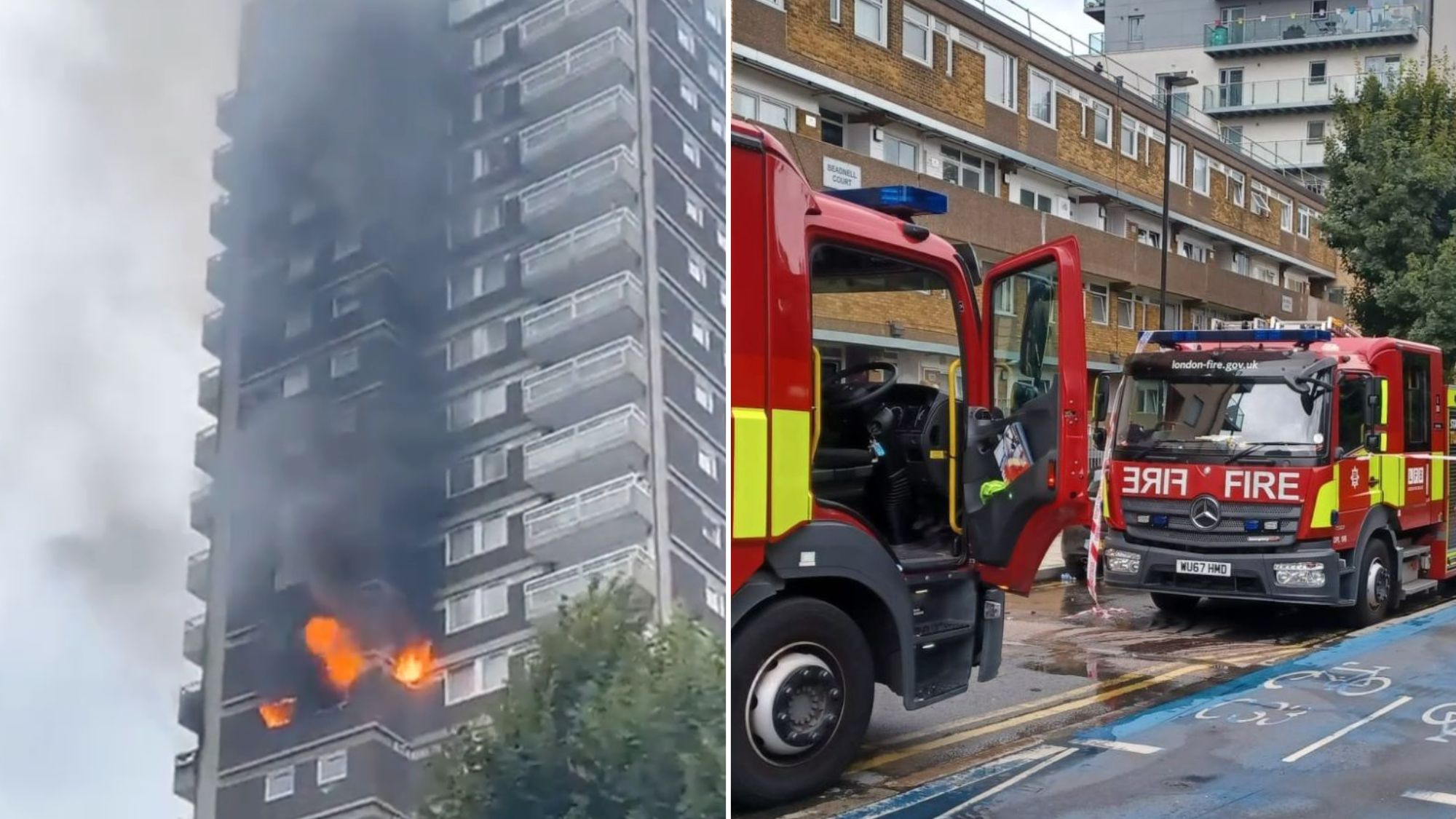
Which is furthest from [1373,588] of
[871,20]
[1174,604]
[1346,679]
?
[871,20]

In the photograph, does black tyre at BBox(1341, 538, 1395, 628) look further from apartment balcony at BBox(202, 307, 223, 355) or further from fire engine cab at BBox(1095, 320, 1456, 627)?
apartment balcony at BBox(202, 307, 223, 355)

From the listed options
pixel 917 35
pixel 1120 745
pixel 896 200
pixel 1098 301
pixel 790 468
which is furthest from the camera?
pixel 1098 301

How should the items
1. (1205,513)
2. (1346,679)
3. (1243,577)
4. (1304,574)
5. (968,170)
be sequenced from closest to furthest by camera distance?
(1346,679) → (1304,574) → (1243,577) → (1205,513) → (968,170)

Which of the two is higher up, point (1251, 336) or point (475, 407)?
point (1251, 336)

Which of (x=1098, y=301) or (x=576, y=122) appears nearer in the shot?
(x=576, y=122)

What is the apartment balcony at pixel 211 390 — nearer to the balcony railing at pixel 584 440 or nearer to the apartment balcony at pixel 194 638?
the apartment balcony at pixel 194 638

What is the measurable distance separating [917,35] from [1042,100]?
583 cm

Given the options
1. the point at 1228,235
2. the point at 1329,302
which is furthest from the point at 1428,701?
the point at 1329,302

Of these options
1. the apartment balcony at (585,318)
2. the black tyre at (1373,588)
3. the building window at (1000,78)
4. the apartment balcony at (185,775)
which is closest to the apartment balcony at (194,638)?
the apartment balcony at (185,775)

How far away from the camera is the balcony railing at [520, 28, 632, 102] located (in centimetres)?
189

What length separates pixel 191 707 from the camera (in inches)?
63.2

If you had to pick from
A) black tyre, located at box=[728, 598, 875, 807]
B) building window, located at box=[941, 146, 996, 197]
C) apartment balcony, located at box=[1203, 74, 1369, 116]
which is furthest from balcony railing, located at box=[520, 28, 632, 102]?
apartment balcony, located at box=[1203, 74, 1369, 116]

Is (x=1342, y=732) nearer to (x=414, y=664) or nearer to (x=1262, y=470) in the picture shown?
(x=1262, y=470)

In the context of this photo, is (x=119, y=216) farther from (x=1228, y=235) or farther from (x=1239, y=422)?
(x=1228, y=235)
